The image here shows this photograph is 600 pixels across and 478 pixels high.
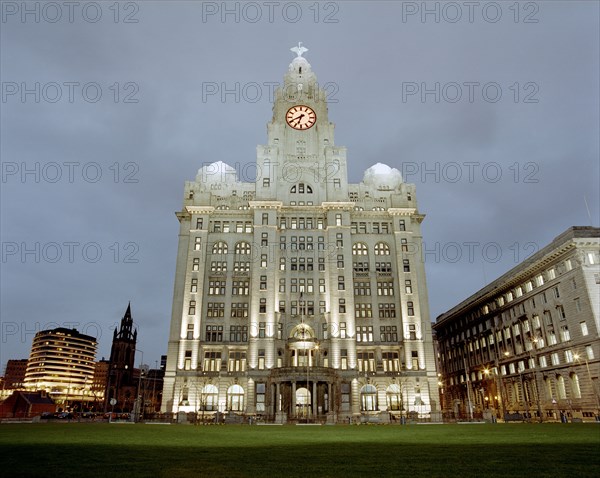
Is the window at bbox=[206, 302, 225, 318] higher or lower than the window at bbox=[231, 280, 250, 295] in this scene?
lower

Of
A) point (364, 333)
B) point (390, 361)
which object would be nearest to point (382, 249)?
point (364, 333)

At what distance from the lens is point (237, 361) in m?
87.5

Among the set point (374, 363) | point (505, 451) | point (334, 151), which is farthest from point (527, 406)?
point (505, 451)

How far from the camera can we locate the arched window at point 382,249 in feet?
319

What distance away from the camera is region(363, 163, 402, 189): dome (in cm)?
10669

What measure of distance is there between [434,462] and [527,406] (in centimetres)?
8183

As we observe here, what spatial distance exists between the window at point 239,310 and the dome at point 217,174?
30.4m

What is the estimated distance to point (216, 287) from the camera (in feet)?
306

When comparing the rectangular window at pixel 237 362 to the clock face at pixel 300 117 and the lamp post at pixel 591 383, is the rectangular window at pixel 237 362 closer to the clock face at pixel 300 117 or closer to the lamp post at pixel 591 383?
the clock face at pixel 300 117

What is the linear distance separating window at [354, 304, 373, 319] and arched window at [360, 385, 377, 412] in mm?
13686

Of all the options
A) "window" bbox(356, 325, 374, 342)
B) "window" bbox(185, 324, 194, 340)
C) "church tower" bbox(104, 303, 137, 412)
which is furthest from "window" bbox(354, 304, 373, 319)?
"church tower" bbox(104, 303, 137, 412)

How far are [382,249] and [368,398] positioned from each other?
3062 cm

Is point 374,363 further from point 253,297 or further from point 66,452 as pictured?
point 66,452

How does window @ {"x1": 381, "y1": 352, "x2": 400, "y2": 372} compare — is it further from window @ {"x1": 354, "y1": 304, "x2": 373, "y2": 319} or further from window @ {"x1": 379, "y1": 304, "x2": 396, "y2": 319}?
window @ {"x1": 354, "y1": 304, "x2": 373, "y2": 319}
